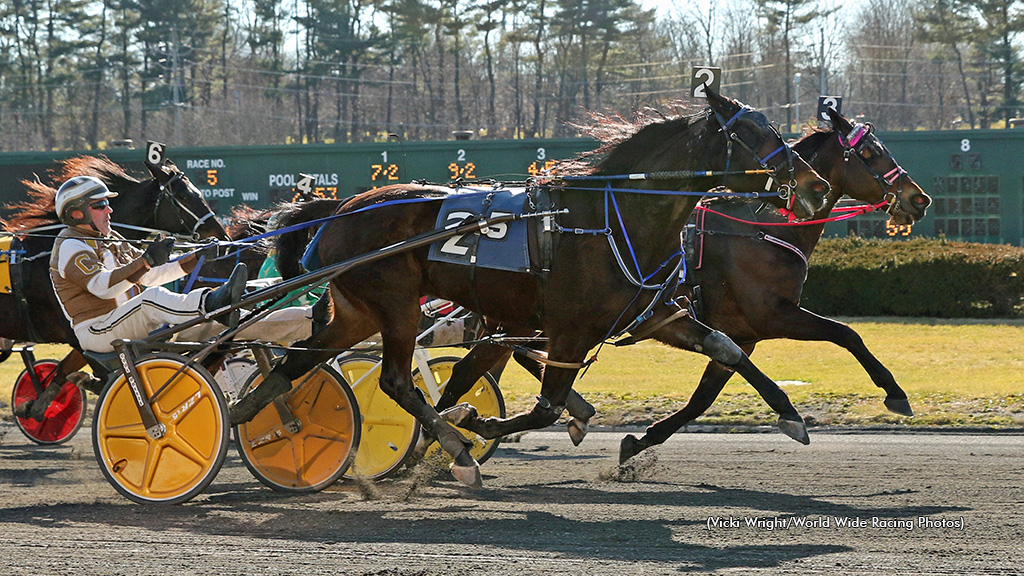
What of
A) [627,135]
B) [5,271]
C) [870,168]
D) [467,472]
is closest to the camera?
[467,472]

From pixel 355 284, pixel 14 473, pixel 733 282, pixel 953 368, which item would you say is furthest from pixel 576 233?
pixel 953 368

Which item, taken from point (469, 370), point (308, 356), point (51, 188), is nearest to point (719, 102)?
point (469, 370)

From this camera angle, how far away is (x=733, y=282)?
6871 millimetres

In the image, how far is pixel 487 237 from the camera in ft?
18.5

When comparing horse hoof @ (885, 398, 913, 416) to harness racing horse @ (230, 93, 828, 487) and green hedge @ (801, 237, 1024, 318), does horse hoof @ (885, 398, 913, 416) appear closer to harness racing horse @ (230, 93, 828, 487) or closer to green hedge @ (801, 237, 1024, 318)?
harness racing horse @ (230, 93, 828, 487)

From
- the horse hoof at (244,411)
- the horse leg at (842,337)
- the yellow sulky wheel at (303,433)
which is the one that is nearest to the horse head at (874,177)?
the horse leg at (842,337)

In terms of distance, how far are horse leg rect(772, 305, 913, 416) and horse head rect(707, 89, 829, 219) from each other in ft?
3.89

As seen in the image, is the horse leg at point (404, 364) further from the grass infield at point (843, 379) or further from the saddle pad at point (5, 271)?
the grass infield at point (843, 379)

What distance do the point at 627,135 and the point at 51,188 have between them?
398 centimetres

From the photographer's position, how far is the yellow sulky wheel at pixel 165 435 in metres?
5.61

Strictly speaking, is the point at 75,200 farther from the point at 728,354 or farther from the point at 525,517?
the point at 728,354

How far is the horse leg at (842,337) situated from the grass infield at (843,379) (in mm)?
1856

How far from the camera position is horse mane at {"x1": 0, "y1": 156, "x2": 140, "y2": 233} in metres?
7.54

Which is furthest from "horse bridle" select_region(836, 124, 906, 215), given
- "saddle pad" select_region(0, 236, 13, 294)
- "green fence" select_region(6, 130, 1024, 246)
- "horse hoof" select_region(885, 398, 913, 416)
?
"green fence" select_region(6, 130, 1024, 246)
